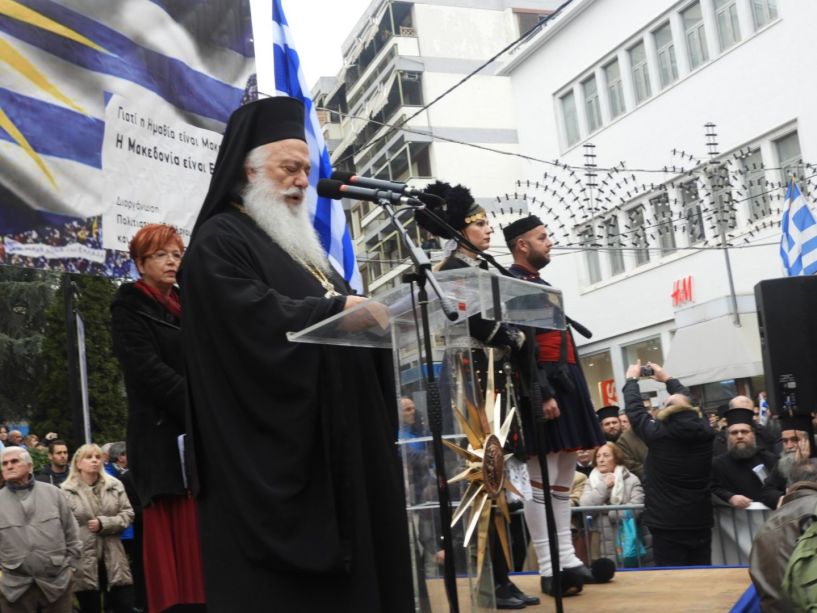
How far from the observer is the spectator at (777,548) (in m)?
4.43

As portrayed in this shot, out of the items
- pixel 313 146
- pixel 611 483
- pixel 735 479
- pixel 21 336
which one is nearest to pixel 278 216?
pixel 313 146

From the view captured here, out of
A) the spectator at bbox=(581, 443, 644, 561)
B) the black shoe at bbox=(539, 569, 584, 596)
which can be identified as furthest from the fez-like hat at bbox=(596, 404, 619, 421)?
the black shoe at bbox=(539, 569, 584, 596)

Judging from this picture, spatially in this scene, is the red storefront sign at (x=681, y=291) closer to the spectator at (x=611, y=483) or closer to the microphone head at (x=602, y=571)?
the spectator at (x=611, y=483)

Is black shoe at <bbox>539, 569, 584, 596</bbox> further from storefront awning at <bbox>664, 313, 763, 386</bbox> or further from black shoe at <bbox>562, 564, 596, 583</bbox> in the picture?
storefront awning at <bbox>664, 313, 763, 386</bbox>

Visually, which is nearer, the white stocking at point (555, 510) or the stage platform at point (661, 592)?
the stage platform at point (661, 592)

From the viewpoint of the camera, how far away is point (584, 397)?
223 inches

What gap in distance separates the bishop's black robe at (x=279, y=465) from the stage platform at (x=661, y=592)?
1835 mm

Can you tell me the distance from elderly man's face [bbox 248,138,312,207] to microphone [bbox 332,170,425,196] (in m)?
0.15

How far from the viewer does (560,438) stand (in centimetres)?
557

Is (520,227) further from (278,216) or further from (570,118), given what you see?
(570,118)

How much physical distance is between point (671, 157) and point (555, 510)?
63.2 feet

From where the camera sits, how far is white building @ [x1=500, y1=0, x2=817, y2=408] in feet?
67.8

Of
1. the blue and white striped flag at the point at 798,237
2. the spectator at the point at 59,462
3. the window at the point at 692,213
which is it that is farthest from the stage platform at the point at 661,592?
the window at the point at 692,213

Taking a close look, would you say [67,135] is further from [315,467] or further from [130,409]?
[315,467]
